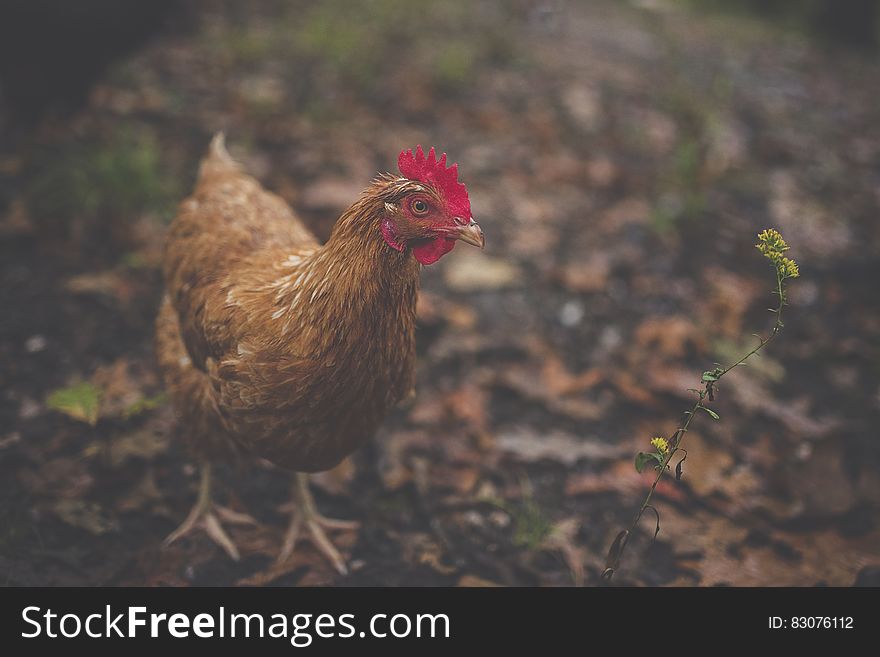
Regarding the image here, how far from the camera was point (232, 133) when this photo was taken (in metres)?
4.43

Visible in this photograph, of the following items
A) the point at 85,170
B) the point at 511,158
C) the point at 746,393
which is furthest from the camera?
the point at 511,158

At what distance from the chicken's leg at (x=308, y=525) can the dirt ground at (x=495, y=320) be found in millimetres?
49

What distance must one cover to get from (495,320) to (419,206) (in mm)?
1831

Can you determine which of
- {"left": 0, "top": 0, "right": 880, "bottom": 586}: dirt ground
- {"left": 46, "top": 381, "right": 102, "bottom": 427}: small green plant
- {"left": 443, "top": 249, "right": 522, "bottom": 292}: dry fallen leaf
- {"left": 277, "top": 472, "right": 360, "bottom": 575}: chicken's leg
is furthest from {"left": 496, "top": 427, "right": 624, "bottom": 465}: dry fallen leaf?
{"left": 46, "top": 381, "right": 102, "bottom": 427}: small green plant

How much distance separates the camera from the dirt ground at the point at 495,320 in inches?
105

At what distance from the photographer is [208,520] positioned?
104 inches

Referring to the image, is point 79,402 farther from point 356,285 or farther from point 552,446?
point 552,446

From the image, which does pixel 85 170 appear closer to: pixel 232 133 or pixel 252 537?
pixel 232 133

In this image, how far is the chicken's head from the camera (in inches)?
75.6

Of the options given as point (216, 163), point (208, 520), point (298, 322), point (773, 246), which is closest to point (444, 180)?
point (298, 322)

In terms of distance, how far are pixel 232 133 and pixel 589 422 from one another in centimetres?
311

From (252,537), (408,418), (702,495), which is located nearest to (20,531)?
(252,537)

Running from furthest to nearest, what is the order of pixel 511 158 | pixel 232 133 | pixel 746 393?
pixel 511 158
pixel 232 133
pixel 746 393

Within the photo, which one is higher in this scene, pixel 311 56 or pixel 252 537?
pixel 311 56
